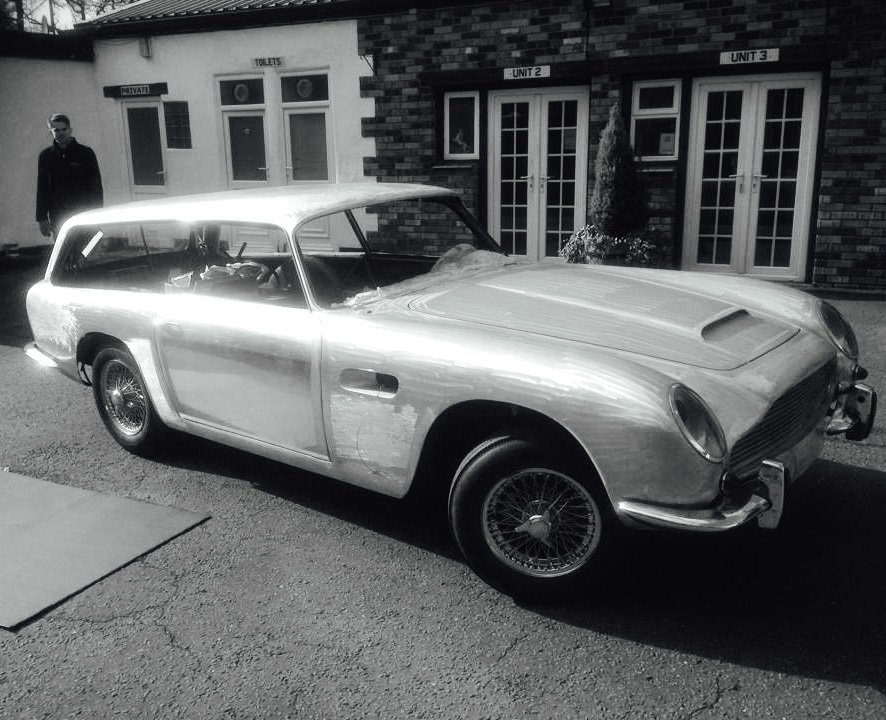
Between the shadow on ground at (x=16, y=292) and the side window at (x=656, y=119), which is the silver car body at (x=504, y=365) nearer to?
the shadow on ground at (x=16, y=292)

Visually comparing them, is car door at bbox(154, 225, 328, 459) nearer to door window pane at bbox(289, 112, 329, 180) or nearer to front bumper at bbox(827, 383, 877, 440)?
front bumper at bbox(827, 383, 877, 440)

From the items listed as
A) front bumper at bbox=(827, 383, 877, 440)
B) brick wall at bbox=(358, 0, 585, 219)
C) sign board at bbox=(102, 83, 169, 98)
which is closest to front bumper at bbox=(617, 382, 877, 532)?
front bumper at bbox=(827, 383, 877, 440)

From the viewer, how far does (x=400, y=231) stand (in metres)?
4.21

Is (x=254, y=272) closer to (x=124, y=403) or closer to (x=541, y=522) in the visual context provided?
(x=124, y=403)

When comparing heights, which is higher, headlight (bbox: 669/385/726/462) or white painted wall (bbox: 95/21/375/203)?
white painted wall (bbox: 95/21/375/203)

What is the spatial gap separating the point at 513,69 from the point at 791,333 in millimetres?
7460

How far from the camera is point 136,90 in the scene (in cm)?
1302

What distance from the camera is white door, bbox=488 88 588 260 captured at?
10188mm

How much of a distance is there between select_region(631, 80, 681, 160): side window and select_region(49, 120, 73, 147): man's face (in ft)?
19.8

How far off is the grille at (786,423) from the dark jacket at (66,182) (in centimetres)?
734

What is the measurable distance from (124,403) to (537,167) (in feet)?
23.0

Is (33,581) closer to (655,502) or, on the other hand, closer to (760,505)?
(655,502)

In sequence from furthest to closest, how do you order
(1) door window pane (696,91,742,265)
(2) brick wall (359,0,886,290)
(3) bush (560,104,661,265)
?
1. (1) door window pane (696,91,742,265)
2. (3) bush (560,104,661,265)
3. (2) brick wall (359,0,886,290)

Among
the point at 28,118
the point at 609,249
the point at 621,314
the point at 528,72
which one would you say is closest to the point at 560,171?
the point at 528,72
